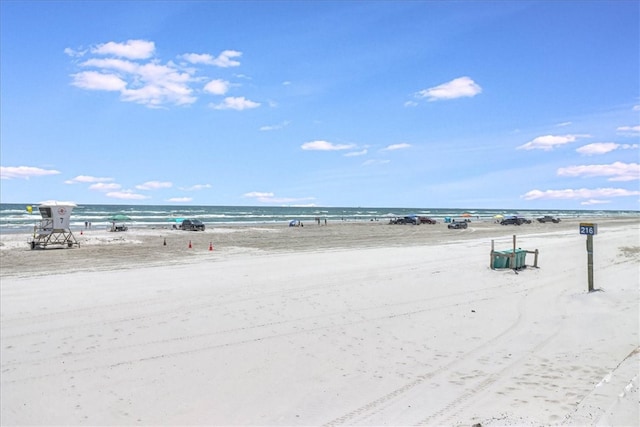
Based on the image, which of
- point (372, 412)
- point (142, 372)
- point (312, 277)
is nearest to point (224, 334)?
point (142, 372)

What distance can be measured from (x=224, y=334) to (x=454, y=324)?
192 inches

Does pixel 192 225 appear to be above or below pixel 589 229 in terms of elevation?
below

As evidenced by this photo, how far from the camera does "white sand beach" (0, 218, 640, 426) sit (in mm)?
6301

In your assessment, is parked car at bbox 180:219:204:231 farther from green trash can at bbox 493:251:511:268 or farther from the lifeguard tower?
green trash can at bbox 493:251:511:268

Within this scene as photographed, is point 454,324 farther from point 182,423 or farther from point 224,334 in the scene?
point 182,423

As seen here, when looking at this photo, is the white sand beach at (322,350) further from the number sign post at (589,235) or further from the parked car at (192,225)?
the parked car at (192,225)

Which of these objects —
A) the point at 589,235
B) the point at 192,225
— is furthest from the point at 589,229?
the point at 192,225

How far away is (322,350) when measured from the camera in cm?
884

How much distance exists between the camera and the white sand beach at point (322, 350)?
6301 mm

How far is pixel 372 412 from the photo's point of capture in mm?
6227

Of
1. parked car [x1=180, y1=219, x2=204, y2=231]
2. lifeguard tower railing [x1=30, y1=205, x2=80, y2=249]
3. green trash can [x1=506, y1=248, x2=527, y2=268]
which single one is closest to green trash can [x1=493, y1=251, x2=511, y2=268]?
green trash can [x1=506, y1=248, x2=527, y2=268]

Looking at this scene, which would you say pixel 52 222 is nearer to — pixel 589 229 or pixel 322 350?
pixel 322 350

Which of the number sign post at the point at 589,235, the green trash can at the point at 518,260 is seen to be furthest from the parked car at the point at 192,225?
the number sign post at the point at 589,235

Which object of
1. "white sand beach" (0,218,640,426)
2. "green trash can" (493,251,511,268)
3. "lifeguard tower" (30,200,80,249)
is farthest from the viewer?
"lifeguard tower" (30,200,80,249)
